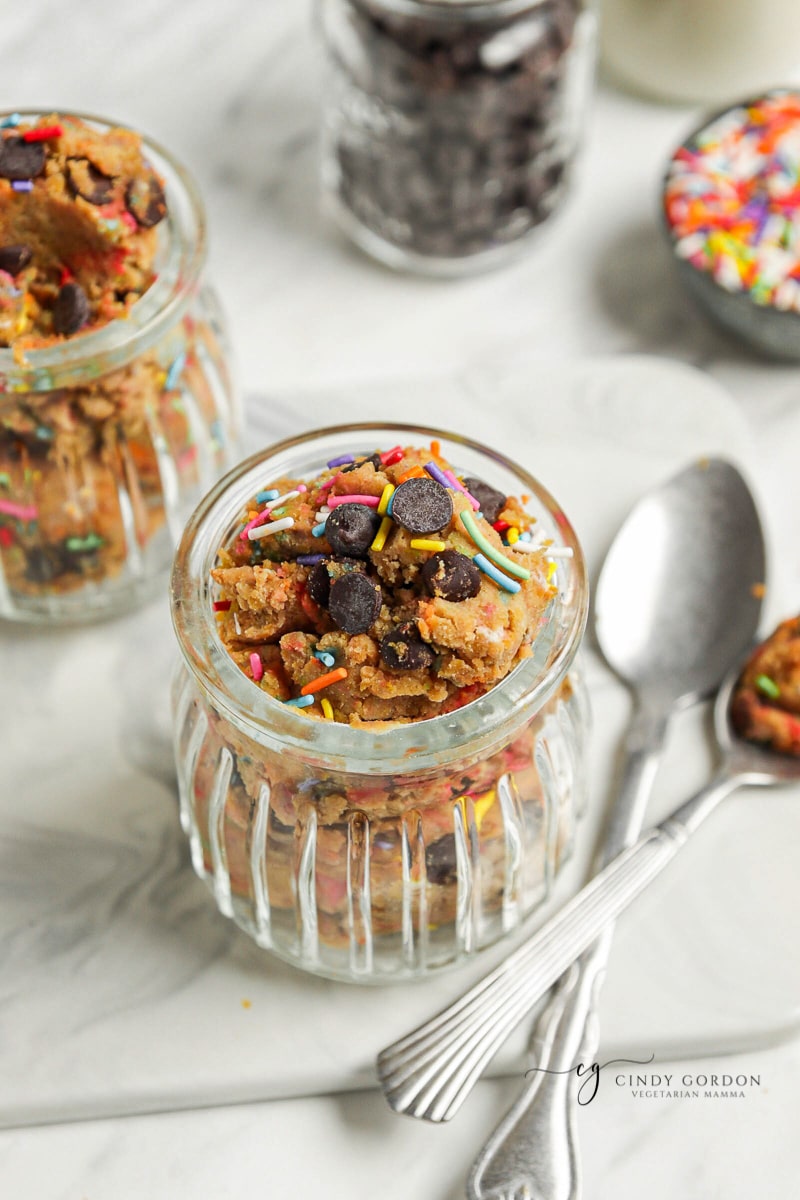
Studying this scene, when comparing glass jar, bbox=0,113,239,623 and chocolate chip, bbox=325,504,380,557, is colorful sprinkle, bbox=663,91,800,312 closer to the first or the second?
glass jar, bbox=0,113,239,623

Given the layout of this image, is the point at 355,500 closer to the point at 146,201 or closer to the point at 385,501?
the point at 385,501

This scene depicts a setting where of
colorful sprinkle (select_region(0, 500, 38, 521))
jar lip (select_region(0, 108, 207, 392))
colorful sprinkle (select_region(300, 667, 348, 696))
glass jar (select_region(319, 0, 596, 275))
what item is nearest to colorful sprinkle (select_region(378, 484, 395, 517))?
colorful sprinkle (select_region(300, 667, 348, 696))

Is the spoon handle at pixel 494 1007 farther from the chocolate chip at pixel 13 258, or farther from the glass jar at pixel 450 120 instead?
the glass jar at pixel 450 120

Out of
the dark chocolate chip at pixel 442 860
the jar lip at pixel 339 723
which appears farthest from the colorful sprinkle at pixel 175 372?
the dark chocolate chip at pixel 442 860

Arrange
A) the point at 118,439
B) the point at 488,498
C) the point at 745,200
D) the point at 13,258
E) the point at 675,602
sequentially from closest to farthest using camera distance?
the point at 488,498, the point at 13,258, the point at 118,439, the point at 675,602, the point at 745,200

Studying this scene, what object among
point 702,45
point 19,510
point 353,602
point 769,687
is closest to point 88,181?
point 19,510
